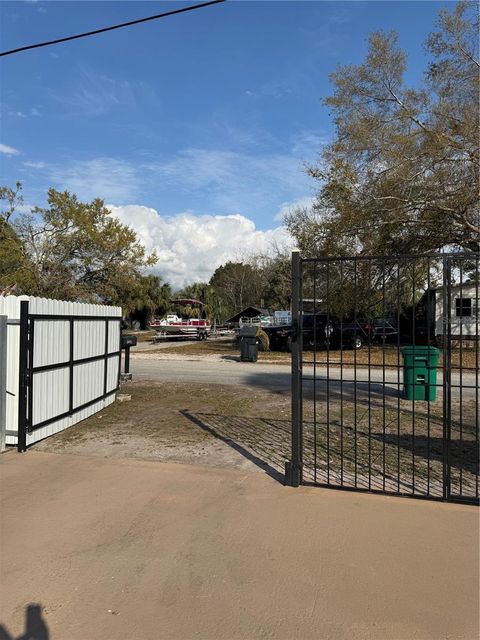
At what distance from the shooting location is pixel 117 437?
7.15 m

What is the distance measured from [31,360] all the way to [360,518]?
14.5 feet

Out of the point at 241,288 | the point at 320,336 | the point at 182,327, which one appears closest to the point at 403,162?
the point at 320,336

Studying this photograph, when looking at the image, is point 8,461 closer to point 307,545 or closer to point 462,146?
point 307,545

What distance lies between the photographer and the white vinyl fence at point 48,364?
6402 mm

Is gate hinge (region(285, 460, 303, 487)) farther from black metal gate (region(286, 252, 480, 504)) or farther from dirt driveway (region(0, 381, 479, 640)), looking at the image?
dirt driveway (region(0, 381, 479, 640))

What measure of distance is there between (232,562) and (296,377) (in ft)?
6.46

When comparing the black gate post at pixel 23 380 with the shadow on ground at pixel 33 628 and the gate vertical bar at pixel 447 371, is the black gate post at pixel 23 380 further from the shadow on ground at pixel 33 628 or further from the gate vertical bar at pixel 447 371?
the gate vertical bar at pixel 447 371

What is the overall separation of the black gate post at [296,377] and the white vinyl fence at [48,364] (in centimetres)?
346

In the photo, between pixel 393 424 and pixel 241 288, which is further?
pixel 241 288

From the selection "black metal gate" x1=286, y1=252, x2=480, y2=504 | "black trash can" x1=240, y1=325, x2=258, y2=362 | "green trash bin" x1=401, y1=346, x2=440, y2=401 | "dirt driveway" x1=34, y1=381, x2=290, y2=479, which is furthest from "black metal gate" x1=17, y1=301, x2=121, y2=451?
"black trash can" x1=240, y1=325, x2=258, y2=362

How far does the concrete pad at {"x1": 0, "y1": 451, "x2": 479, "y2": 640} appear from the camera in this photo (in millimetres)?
2840

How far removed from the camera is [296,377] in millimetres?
5012

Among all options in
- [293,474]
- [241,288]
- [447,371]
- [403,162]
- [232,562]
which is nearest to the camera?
[232,562]

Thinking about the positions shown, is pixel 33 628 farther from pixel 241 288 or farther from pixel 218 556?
pixel 241 288
